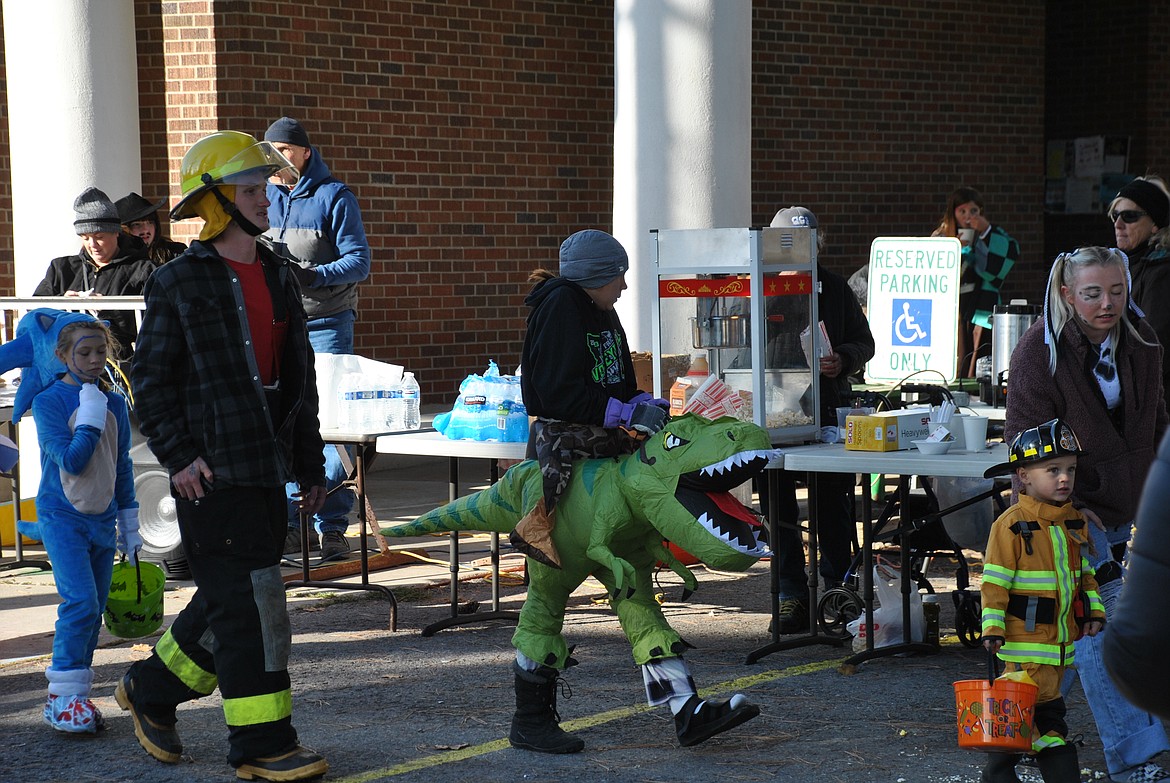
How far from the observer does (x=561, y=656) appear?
559cm

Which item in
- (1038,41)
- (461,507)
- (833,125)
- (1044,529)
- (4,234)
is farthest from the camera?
(1038,41)

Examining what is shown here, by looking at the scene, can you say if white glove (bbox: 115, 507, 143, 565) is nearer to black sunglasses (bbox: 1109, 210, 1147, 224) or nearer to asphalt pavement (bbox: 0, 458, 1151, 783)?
asphalt pavement (bbox: 0, 458, 1151, 783)

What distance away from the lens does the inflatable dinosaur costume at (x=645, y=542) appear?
17.4 ft

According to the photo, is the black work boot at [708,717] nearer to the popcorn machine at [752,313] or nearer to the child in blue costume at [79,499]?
the popcorn machine at [752,313]

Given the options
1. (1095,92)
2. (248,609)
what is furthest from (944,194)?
(248,609)

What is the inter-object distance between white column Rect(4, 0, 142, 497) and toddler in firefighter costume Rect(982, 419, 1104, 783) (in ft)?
24.6

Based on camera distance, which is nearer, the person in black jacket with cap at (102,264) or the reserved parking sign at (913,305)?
the person in black jacket with cap at (102,264)

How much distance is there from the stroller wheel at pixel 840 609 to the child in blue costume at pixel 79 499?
3112mm

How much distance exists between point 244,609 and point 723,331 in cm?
289

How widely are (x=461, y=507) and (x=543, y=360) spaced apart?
28.4 inches

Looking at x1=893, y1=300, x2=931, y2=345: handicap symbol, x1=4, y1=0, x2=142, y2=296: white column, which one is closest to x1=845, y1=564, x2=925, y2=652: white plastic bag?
x1=893, y1=300, x2=931, y2=345: handicap symbol

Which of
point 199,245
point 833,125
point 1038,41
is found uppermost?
point 1038,41

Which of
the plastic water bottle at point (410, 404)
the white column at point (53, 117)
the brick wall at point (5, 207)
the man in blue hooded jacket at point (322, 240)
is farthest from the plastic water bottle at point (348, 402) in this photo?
the brick wall at point (5, 207)

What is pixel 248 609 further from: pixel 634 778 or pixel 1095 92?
pixel 1095 92
